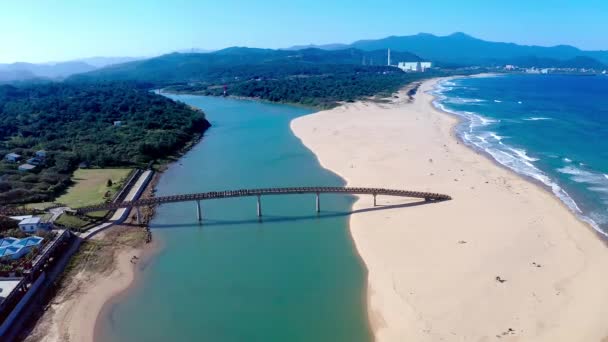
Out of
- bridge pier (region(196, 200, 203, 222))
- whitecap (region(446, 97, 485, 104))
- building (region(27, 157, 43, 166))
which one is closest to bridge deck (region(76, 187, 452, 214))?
bridge pier (region(196, 200, 203, 222))

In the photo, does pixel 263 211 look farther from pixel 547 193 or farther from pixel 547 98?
pixel 547 98

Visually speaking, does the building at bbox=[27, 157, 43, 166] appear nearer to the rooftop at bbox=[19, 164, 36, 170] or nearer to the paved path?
the rooftop at bbox=[19, 164, 36, 170]

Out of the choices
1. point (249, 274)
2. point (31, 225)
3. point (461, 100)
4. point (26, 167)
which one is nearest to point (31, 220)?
point (31, 225)

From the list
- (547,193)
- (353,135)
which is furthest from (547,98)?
(547,193)

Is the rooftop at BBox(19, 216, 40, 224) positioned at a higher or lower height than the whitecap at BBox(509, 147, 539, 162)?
higher

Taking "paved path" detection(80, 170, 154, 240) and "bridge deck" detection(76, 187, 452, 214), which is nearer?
"paved path" detection(80, 170, 154, 240)

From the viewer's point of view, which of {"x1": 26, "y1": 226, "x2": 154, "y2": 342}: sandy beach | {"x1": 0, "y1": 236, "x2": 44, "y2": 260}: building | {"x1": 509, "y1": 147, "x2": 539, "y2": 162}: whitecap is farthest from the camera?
{"x1": 509, "y1": 147, "x2": 539, "y2": 162}: whitecap

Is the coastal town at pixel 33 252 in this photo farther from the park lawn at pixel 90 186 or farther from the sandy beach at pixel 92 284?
the park lawn at pixel 90 186

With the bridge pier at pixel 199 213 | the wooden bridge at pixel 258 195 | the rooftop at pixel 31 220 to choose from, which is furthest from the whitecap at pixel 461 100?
the rooftop at pixel 31 220
